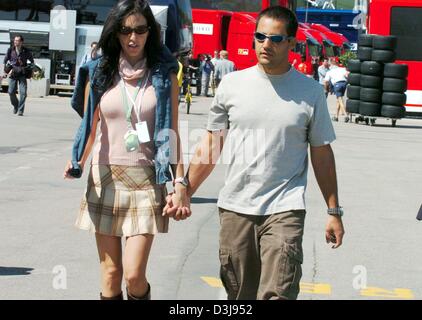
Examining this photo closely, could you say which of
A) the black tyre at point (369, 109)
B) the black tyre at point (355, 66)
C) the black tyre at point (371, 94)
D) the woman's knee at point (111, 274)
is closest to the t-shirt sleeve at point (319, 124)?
the woman's knee at point (111, 274)

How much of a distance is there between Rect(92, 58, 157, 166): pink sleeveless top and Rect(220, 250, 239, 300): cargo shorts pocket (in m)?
0.67

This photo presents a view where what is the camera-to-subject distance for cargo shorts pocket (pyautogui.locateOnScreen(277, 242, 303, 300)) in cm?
→ 552

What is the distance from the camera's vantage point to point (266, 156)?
5.66m

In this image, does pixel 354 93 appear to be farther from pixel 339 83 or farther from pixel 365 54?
pixel 339 83

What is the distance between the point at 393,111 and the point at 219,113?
2152 centimetres

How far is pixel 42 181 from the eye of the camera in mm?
14516

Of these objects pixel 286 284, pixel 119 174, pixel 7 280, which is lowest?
pixel 7 280

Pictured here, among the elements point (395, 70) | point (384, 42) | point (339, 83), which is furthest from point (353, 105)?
point (339, 83)

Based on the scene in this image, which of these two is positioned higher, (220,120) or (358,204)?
(220,120)

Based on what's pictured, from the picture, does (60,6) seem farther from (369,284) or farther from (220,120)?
(220,120)
